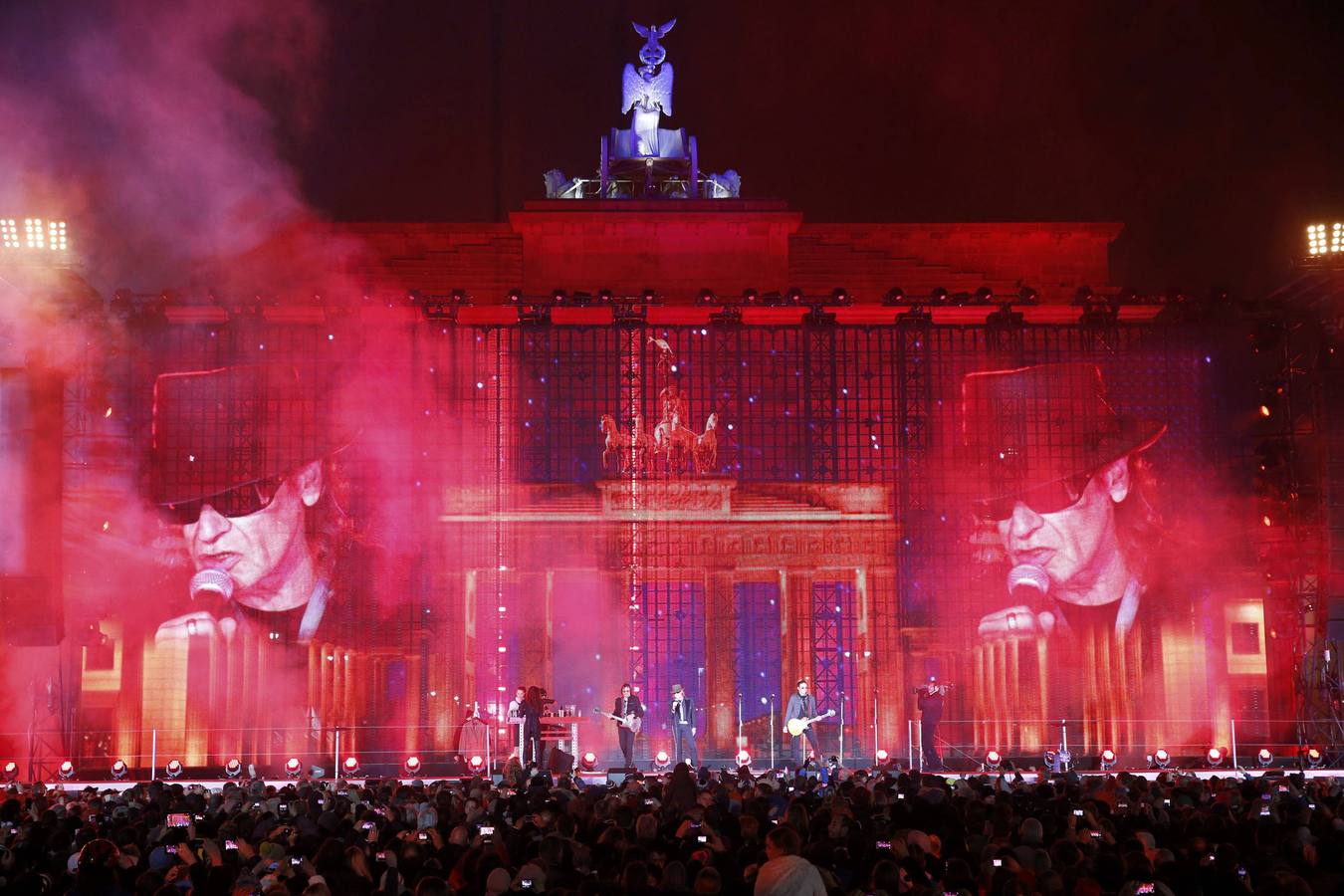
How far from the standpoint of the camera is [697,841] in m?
9.12

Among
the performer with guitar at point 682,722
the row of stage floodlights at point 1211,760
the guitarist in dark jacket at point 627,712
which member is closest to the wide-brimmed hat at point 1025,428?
the row of stage floodlights at point 1211,760

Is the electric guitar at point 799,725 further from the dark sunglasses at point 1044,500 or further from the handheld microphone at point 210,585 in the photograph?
the handheld microphone at point 210,585

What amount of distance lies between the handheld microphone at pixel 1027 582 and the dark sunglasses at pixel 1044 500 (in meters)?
0.99

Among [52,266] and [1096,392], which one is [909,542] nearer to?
[1096,392]

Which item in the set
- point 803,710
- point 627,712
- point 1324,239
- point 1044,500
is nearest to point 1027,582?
point 1044,500

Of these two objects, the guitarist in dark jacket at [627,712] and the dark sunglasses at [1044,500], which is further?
the dark sunglasses at [1044,500]

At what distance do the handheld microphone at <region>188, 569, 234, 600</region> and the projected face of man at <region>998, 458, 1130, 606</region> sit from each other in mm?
14331

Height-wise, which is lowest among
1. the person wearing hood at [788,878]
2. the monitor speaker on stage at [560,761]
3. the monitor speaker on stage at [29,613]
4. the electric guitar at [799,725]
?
the monitor speaker on stage at [560,761]

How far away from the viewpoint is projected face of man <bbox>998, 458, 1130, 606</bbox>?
2709 cm

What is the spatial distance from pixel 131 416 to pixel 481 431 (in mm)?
6386

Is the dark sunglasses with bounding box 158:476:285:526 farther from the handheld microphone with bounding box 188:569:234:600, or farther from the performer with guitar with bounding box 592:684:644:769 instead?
the performer with guitar with bounding box 592:684:644:769

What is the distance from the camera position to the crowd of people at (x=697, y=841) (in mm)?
7883

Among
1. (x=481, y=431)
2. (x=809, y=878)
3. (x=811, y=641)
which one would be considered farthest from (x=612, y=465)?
(x=809, y=878)

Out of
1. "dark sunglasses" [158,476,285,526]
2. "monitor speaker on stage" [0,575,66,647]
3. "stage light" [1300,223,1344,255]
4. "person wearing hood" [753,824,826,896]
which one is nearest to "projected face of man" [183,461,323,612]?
"dark sunglasses" [158,476,285,526]
